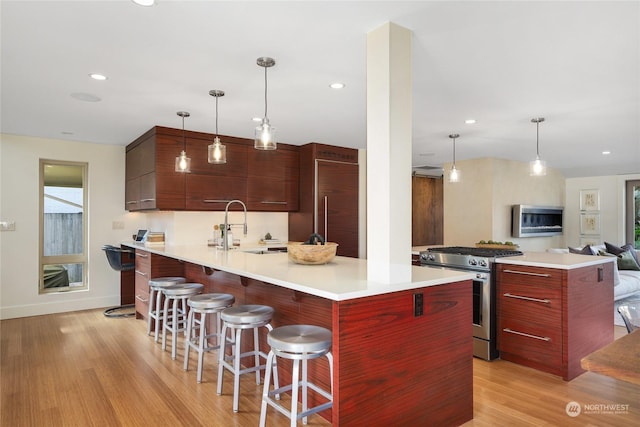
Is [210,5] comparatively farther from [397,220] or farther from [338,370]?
[338,370]

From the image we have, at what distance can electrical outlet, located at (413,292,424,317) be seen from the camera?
2.10 metres

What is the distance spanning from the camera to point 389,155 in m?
2.05

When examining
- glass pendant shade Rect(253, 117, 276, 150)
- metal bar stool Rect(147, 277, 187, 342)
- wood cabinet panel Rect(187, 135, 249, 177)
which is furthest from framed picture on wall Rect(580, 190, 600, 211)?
metal bar stool Rect(147, 277, 187, 342)

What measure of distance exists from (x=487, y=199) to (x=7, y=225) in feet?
22.2

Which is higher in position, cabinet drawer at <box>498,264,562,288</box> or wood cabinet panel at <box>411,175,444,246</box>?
wood cabinet panel at <box>411,175,444,246</box>

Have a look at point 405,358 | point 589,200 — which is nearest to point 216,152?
point 405,358


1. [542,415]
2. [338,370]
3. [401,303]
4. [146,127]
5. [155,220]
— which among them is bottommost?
[542,415]

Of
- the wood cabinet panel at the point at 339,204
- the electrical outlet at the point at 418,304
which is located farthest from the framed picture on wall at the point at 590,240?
the electrical outlet at the point at 418,304

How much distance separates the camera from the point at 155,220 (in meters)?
5.47

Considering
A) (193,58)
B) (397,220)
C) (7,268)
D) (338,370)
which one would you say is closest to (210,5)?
(193,58)

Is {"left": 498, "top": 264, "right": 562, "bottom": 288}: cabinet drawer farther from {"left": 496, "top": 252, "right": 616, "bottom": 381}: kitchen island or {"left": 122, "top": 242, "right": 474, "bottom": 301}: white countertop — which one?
{"left": 122, "top": 242, "right": 474, "bottom": 301}: white countertop

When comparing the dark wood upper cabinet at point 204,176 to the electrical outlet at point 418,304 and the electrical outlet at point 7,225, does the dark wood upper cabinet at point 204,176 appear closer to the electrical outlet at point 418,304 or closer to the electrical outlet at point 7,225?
the electrical outlet at point 7,225

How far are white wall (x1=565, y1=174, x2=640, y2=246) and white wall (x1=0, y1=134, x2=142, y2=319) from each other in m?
8.17

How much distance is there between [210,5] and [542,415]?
3.03m
